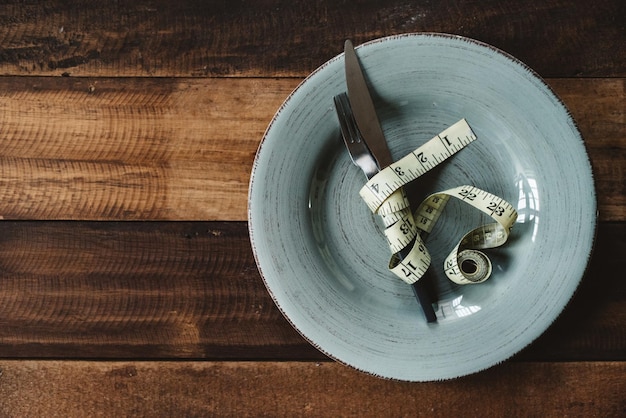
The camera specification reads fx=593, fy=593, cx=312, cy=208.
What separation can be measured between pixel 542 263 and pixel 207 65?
659mm

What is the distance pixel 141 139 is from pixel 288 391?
521mm

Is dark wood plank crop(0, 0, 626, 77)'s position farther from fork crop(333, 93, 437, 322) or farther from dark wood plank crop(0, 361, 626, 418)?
dark wood plank crop(0, 361, 626, 418)

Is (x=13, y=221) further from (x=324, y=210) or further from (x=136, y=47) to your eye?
(x=324, y=210)

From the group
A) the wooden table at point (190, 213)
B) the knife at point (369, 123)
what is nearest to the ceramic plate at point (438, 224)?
the knife at point (369, 123)

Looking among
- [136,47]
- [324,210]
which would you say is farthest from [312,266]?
[136,47]

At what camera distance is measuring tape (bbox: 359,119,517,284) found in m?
0.93

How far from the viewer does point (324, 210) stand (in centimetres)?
98

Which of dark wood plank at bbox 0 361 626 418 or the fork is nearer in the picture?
the fork

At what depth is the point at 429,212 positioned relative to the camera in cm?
96

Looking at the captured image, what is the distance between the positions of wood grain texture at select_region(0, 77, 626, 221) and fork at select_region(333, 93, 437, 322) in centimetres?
16

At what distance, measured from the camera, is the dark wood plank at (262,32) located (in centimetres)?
104

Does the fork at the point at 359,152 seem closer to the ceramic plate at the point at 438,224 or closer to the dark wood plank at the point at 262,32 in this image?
the ceramic plate at the point at 438,224

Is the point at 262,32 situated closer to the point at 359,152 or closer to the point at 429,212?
the point at 359,152

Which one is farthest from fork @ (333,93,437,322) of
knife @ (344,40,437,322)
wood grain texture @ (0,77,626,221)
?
wood grain texture @ (0,77,626,221)
